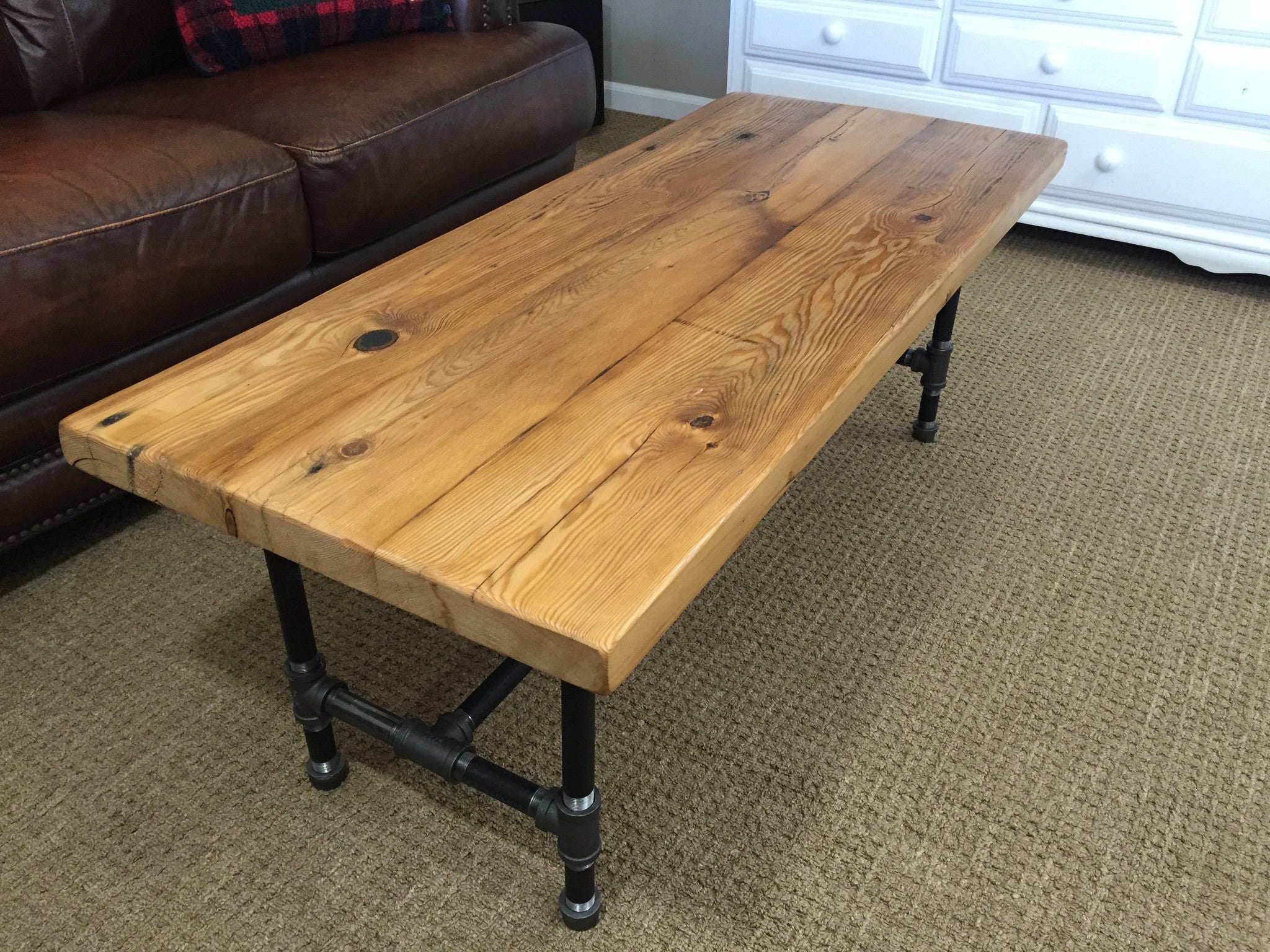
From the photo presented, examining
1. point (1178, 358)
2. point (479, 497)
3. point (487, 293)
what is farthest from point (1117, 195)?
point (479, 497)

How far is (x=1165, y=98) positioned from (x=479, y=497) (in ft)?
6.31

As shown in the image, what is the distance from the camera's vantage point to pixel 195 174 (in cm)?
138

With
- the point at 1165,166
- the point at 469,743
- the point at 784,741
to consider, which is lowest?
the point at 784,741

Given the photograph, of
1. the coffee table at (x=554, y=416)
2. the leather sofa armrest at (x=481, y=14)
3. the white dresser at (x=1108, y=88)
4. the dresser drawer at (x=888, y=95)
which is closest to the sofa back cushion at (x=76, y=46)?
the leather sofa armrest at (x=481, y=14)

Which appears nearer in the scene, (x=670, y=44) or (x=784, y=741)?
(x=784, y=741)

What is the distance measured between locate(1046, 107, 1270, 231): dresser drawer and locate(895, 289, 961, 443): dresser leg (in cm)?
84

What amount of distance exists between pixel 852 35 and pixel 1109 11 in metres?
0.55

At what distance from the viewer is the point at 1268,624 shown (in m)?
→ 1.29

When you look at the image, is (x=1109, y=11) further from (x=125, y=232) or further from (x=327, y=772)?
(x=327, y=772)

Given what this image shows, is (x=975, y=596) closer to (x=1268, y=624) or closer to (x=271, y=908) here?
(x=1268, y=624)

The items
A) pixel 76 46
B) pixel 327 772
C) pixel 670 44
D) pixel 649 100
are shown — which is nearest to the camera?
pixel 327 772

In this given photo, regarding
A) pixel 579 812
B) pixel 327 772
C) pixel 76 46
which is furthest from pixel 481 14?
pixel 579 812

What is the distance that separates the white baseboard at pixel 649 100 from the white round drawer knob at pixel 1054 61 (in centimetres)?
110

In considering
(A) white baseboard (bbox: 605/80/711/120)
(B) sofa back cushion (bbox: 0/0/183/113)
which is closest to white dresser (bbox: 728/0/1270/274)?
(A) white baseboard (bbox: 605/80/711/120)
